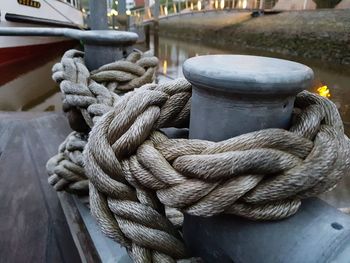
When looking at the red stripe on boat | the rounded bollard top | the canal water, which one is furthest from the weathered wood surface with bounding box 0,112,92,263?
the red stripe on boat

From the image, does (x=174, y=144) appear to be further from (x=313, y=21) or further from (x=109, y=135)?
(x=313, y=21)

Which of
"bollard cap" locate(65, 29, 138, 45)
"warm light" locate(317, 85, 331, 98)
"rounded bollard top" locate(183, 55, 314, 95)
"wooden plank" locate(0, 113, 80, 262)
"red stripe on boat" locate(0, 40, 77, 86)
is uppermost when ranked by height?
"rounded bollard top" locate(183, 55, 314, 95)

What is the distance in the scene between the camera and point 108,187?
1.79 ft

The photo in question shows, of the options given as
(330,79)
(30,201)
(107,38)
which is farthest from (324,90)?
(30,201)

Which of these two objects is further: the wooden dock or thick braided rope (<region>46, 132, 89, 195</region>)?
thick braided rope (<region>46, 132, 89, 195</region>)

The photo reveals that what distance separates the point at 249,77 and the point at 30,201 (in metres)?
1.19

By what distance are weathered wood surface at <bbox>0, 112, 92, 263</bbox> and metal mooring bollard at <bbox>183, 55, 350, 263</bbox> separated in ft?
2.40

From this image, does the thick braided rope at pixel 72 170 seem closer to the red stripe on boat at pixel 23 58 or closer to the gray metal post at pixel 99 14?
the gray metal post at pixel 99 14

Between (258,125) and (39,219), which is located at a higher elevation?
(258,125)

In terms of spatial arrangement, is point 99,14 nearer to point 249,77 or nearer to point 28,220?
point 28,220

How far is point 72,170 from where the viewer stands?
109 cm

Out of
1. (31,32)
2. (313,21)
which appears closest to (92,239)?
(31,32)

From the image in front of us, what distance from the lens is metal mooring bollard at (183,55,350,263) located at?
405 millimetres

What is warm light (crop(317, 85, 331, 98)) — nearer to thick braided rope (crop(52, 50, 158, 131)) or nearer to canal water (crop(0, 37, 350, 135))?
canal water (crop(0, 37, 350, 135))
